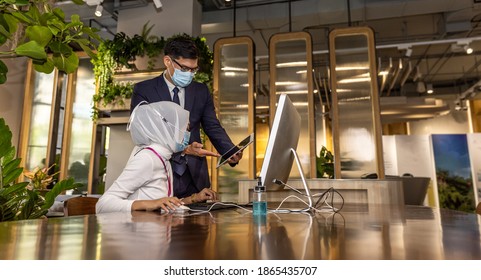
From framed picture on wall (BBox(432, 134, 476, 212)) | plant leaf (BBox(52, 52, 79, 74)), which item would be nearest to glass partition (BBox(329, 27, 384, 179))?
plant leaf (BBox(52, 52, 79, 74))

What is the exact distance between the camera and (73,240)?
0.51m

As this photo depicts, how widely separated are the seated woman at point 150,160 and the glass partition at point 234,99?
8.84ft

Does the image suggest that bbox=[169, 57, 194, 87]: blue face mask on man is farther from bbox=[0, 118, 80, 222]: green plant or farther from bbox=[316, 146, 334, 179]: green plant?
bbox=[316, 146, 334, 179]: green plant

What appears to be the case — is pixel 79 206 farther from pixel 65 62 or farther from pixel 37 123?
pixel 37 123

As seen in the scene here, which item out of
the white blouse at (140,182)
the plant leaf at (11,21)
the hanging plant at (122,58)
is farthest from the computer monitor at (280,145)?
the hanging plant at (122,58)

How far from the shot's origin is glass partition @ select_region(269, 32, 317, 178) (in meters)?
4.45

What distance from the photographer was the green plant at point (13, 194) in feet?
5.43

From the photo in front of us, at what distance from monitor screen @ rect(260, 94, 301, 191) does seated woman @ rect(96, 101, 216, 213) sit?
0.48m

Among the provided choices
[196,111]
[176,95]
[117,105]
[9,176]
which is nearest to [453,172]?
[117,105]

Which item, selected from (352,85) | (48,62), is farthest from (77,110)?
(48,62)

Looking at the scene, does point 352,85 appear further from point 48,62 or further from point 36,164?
point 36,164
